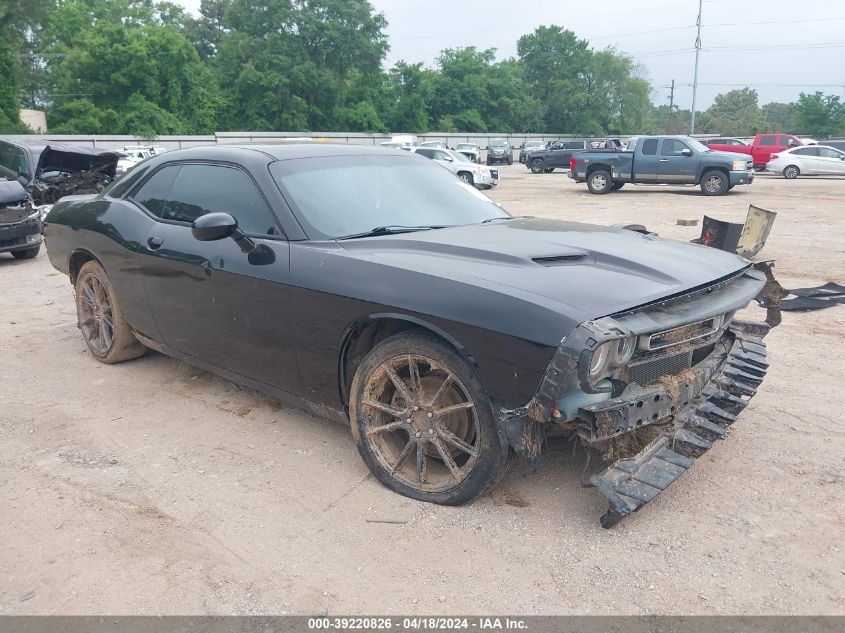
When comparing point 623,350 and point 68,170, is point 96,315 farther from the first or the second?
point 68,170

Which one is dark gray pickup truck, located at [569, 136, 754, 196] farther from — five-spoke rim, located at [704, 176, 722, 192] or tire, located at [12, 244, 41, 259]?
tire, located at [12, 244, 41, 259]

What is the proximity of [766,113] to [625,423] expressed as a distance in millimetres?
114335

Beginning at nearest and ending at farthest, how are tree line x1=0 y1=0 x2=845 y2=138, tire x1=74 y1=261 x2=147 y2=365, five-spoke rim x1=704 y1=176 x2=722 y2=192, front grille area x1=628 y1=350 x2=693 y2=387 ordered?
front grille area x1=628 y1=350 x2=693 y2=387 → tire x1=74 y1=261 x2=147 y2=365 → five-spoke rim x1=704 y1=176 x2=722 y2=192 → tree line x1=0 y1=0 x2=845 y2=138

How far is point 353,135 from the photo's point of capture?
178 ft

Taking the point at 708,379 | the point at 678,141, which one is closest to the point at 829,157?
the point at 678,141

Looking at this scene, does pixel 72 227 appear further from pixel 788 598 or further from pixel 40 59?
pixel 40 59

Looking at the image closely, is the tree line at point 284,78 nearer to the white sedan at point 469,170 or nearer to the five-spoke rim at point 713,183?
the white sedan at point 469,170

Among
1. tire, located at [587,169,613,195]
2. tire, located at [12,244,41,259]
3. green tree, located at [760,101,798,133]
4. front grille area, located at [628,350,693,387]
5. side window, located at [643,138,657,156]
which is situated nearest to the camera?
front grille area, located at [628,350,693,387]

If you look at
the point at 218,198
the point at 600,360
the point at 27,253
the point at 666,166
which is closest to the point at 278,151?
the point at 218,198

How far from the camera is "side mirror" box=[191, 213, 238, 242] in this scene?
3482 millimetres

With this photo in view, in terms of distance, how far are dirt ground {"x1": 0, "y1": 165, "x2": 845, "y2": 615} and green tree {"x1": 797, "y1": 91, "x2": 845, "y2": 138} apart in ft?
210

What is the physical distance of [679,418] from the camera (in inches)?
123

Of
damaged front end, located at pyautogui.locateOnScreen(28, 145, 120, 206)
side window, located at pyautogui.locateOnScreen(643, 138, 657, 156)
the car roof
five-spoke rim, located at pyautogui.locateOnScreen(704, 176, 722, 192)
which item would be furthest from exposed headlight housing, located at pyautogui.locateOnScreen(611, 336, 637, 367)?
side window, located at pyautogui.locateOnScreen(643, 138, 657, 156)

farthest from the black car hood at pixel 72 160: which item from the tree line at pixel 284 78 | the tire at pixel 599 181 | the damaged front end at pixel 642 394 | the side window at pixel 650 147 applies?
the tree line at pixel 284 78
